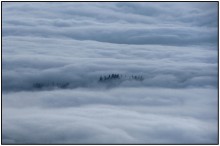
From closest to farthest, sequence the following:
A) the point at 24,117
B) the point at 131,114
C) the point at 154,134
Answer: the point at 154,134 → the point at 24,117 → the point at 131,114

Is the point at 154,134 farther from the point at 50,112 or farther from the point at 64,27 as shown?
the point at 64,27

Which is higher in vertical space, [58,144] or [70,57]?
[70,57]

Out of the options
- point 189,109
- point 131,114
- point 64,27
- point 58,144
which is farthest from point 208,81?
point 64,27

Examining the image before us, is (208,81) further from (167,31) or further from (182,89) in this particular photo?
(167,31)

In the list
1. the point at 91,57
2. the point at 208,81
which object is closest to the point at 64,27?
the point at 91,57

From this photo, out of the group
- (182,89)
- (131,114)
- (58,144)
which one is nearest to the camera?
(58,144)

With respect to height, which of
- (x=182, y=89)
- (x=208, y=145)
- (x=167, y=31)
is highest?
(x=167, y=31)

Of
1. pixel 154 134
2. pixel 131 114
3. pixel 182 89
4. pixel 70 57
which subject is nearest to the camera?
pixel 154 134

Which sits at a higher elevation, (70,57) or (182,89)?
(70,57)

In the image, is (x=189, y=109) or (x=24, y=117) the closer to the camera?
(x=24, y=117)
